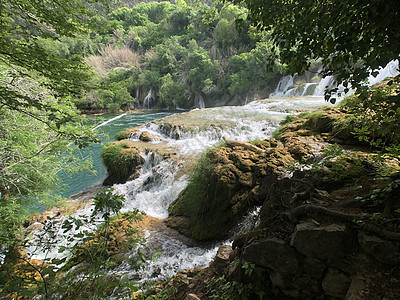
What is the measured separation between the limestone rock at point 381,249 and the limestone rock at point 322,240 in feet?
0.40

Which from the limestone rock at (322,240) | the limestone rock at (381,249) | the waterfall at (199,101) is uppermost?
the waterfall at (199,101)

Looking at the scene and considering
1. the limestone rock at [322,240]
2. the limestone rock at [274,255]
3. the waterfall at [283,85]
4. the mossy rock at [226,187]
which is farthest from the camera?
the waterfall at [283,85]

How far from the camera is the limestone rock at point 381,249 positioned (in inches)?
54.1

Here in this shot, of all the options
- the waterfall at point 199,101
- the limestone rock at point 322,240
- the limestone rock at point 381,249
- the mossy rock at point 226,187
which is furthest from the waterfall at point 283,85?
the limestone rock at point 381,249

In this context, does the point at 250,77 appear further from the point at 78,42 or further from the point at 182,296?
the point at 78,42

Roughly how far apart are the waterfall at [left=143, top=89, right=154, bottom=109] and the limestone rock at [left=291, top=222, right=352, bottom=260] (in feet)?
92.9

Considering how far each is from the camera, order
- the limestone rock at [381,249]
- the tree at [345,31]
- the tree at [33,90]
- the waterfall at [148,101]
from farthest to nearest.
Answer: the waterfall at [148,101], the tree at [33,90], the limestone rock at [381,249], the tree at [345,31]

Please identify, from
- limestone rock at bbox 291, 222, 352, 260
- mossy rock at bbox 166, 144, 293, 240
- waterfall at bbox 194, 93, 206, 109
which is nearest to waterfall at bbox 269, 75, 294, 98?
waterfall at bbox 194, 93, 206, 109

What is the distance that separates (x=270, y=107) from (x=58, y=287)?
1261 centimetres

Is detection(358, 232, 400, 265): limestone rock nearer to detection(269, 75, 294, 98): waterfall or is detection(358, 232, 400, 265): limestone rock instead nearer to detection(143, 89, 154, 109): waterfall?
detection(269, 75, 294, 98): waterfall

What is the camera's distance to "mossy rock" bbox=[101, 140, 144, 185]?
7.89 m

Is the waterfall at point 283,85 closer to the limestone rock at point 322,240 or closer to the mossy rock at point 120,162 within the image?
the mossy rock at point 120,162

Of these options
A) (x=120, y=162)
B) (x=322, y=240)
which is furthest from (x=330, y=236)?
(x=120, y=162)

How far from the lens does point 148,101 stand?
28.0 meters
